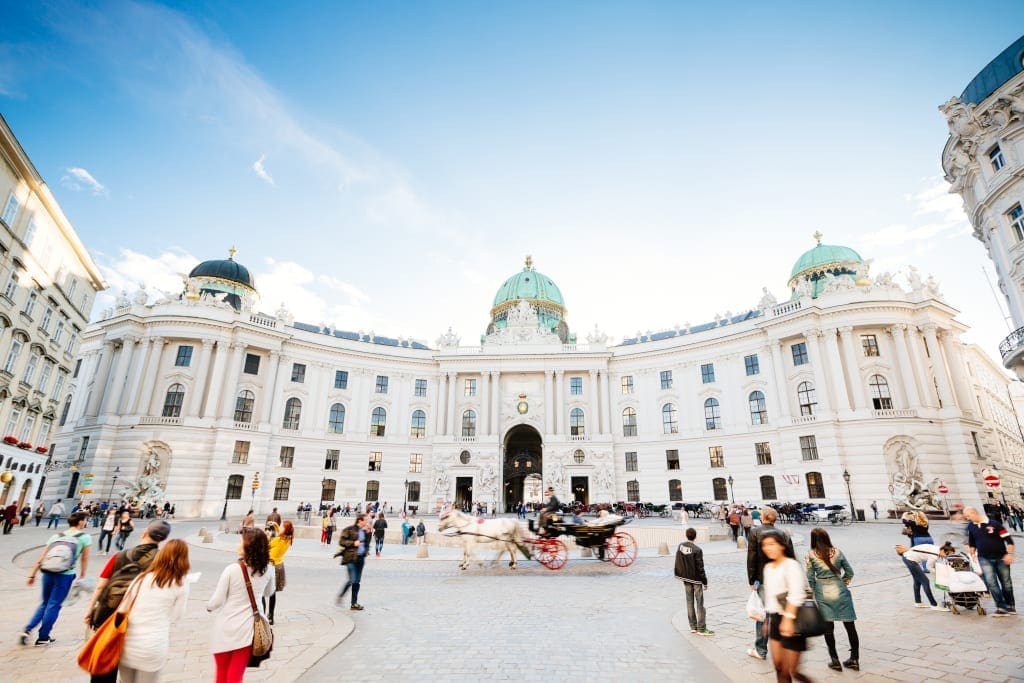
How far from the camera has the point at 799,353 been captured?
129ft

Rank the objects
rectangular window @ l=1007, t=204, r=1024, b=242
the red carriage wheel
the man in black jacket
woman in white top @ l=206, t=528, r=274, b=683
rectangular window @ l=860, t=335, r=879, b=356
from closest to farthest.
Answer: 1. woman in white top @ l=206, t=528, r=274, b=683
2. the man in black jacket
3. the red carriage wheel
4. rectangular window @ l=1007, t=204, r=1024, b=242
5. rectangular window @ l=860, t=335, r=879, b=356

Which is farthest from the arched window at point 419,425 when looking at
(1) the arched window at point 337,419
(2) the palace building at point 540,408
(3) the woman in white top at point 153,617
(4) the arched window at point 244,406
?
(3) the woman in white top at point 153,617

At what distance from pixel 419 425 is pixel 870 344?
39653mm

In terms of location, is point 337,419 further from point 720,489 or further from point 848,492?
point 848,492

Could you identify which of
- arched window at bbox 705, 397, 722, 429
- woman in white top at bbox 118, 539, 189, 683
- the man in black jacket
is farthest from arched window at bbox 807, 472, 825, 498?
woman in white top at bbox 118, 539, 189, 683

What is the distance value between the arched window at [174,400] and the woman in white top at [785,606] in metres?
45.1

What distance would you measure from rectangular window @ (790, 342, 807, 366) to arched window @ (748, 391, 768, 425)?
3.77 meters

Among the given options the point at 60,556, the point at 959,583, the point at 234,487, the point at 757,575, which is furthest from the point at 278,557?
the point at 234,487

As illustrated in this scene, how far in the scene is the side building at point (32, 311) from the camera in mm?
23125

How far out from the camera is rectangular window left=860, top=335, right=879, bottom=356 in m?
36.9

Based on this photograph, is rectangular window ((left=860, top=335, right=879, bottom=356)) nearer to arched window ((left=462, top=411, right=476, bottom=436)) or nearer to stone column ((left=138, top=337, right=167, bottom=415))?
arched window ((left=462, top=411, right=476, bottom=436))

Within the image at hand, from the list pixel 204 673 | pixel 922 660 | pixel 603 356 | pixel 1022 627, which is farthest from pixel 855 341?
pixel 204 673

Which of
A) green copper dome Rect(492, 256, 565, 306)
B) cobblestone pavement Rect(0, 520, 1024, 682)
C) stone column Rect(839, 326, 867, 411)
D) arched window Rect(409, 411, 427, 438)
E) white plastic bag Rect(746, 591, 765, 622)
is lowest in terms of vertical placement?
cobblestone pavement Rect(0, 520, 1024, 682)

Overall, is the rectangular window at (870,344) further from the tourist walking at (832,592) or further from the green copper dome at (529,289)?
the tourist walking at (832,592)
